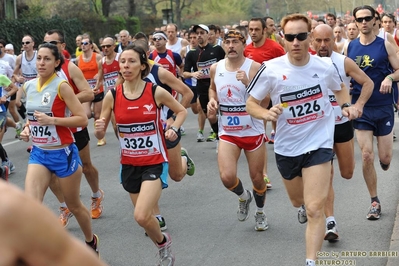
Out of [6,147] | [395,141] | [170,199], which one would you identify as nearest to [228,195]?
[170,199]

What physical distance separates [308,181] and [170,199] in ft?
12.7

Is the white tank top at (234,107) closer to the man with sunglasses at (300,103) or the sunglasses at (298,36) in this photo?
the man with sunglasses at (300,103)

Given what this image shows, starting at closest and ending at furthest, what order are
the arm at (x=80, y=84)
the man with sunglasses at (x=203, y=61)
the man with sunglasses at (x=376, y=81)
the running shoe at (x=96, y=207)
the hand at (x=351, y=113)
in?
the hand at (x=351, y=113), the arm at (x=80, y=84), the man with sunglasses at (x=376, y=81), the running shoe at (x=96, y=207), the man with sunglasses at (x=203, y=61)

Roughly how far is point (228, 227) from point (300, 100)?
7.44ft

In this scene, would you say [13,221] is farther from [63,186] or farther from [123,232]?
[123,232]

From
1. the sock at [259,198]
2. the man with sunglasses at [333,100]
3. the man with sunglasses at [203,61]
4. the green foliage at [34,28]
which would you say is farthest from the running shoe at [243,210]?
the green foliage at [34,28]

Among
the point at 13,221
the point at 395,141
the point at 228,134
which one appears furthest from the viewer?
the point at 395,141

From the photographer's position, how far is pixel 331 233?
6930 mm

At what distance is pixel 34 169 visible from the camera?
6.47m

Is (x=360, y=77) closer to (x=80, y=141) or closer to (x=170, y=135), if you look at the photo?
(x=170, y=135)

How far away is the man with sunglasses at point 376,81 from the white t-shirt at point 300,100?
2.12 m

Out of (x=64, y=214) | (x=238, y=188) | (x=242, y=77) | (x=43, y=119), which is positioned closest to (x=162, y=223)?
(x=238, y=188)

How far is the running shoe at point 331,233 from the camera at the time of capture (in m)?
6.93

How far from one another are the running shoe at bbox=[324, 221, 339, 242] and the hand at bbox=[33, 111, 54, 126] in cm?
261
